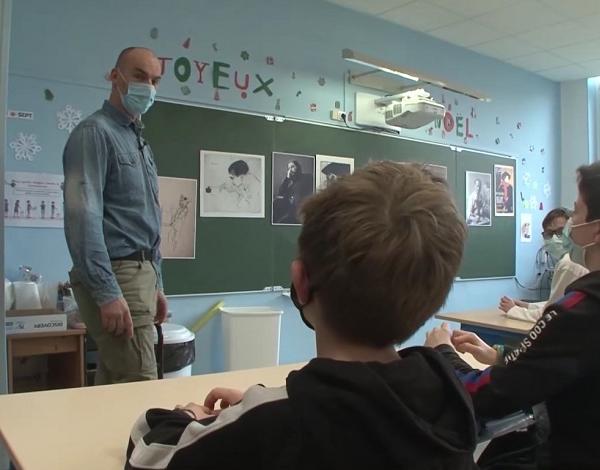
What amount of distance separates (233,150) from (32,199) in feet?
4.21

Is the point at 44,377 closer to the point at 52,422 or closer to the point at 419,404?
the point at 52,422

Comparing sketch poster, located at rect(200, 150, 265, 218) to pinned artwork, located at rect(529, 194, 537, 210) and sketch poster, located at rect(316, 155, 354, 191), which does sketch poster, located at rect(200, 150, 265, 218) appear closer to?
sketch poster, located at rect(316, 155, 354, 191)

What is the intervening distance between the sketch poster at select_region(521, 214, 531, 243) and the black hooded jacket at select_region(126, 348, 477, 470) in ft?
18.4

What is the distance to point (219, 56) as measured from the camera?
362 centimetres

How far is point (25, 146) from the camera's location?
9.48ft

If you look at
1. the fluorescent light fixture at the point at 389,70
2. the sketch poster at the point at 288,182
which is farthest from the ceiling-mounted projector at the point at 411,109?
the sketch poster at the point at 288,182

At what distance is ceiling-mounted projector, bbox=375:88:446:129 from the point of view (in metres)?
4.21

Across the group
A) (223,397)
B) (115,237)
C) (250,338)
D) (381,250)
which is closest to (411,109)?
(250,338)

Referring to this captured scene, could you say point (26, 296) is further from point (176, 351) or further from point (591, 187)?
point (591, 187)

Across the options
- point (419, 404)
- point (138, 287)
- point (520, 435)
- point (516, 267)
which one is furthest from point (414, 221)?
point (516, 267)

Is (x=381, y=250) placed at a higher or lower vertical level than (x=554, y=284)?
higher

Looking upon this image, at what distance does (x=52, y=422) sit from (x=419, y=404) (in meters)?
0.82

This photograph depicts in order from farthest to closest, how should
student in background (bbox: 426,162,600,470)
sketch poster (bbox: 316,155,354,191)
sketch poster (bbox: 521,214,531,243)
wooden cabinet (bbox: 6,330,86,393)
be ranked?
sketch poster (bbox: 521,214,531,243), sketch poster (bbox: 316,155,354,191), wooden cabinet (bbox: 6,330,86,393), student in background (bbox: 426,162,600,470)

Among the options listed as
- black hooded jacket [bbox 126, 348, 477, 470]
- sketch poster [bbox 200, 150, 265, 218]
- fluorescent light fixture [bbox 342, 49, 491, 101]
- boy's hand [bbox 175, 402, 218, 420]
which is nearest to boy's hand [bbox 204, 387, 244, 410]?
boy's hand [bbox 175, 402, 218, 420]
